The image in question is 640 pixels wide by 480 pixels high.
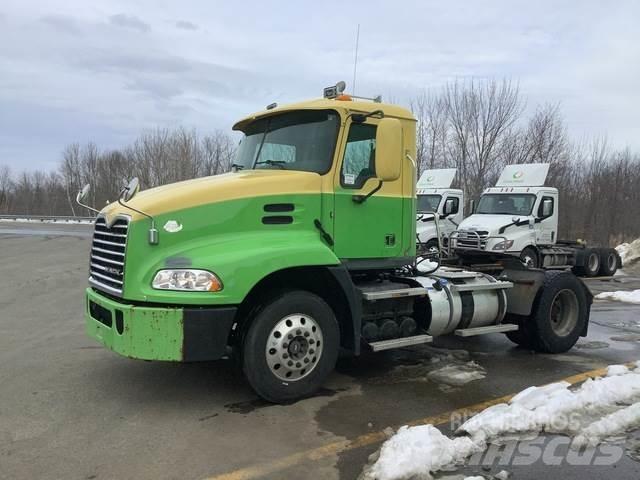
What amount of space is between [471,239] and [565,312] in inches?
331

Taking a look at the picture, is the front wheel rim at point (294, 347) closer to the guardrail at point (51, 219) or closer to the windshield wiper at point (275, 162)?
the windshield wiper at point (275, 162)

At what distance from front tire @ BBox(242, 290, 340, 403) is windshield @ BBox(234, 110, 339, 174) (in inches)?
54.3

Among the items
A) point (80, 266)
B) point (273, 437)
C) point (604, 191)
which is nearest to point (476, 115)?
point (604, 191)

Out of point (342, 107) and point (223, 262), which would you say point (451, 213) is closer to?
point (342, 107)

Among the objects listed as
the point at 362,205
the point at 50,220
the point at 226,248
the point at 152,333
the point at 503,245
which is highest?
the point at 362,205

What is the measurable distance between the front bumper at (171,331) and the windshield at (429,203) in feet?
46.8

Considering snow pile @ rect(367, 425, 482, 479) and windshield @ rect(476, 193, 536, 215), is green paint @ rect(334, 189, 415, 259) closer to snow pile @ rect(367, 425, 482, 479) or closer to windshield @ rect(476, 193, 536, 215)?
snow pile @ rect(367, 425, 482, 479)

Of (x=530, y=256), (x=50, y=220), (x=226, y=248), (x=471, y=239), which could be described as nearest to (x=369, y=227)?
(x=226, y=248)

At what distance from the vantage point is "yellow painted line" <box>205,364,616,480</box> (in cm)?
385

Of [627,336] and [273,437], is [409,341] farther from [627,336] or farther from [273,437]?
[627,336]

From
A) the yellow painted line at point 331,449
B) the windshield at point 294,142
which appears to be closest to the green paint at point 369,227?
the windshield at point 294,142

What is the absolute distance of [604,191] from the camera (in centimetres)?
3419

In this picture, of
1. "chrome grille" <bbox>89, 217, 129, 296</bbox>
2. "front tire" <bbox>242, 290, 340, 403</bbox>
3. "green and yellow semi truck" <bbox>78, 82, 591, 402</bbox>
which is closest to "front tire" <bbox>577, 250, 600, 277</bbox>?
"green and yellow semi truck" <bbox>78, 82, 591, 402</bbox>

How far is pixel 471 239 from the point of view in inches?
629
